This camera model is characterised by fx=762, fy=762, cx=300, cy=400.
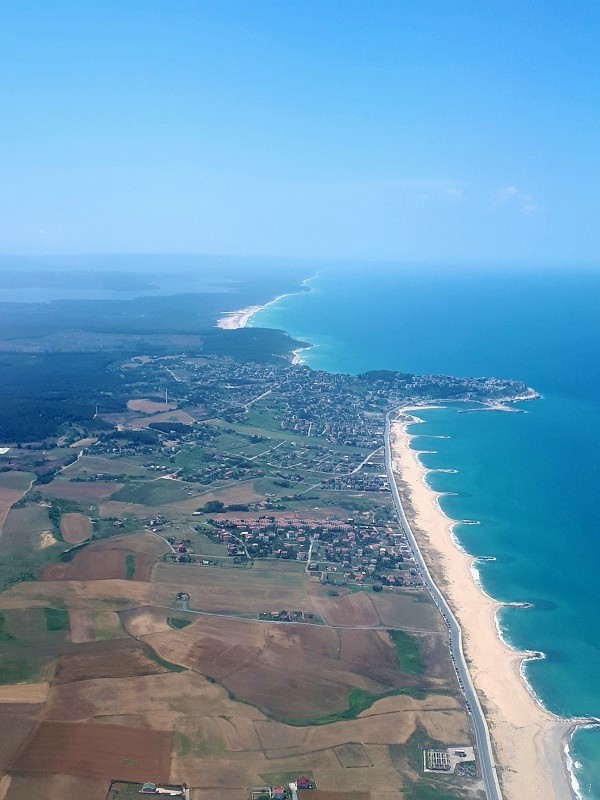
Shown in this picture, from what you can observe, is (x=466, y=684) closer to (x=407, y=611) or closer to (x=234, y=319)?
(x=407, y=611)

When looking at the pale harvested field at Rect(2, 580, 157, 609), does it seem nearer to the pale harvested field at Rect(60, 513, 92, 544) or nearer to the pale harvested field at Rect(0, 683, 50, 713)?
the pale harvested field at Rect(60, 513, 92, 544)

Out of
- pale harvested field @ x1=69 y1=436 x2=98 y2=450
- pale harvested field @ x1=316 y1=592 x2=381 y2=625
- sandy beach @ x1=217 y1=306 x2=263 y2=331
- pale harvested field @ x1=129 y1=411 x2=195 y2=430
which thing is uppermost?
sandy beach @ x1=217 y1=306 x2=263 y2=331

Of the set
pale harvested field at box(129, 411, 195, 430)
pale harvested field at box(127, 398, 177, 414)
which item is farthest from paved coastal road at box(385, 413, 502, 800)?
pale harvested field at box(127, 398, 177, 414)

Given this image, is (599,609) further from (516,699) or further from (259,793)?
(259,793)

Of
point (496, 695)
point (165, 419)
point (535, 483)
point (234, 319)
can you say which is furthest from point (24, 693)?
point (234, 319)

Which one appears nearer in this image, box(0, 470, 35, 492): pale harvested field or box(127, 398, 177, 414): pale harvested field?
box(0, 470, 35, 492): pale harvested field

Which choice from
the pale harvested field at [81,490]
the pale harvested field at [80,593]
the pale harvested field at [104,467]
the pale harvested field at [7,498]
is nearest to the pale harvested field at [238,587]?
the pale harvested field at [80,593]

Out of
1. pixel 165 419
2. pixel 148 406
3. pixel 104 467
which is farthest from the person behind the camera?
pixel 148 406

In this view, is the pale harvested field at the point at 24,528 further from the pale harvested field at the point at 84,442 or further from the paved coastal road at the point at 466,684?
the paved coastal road at the point at 466,684
